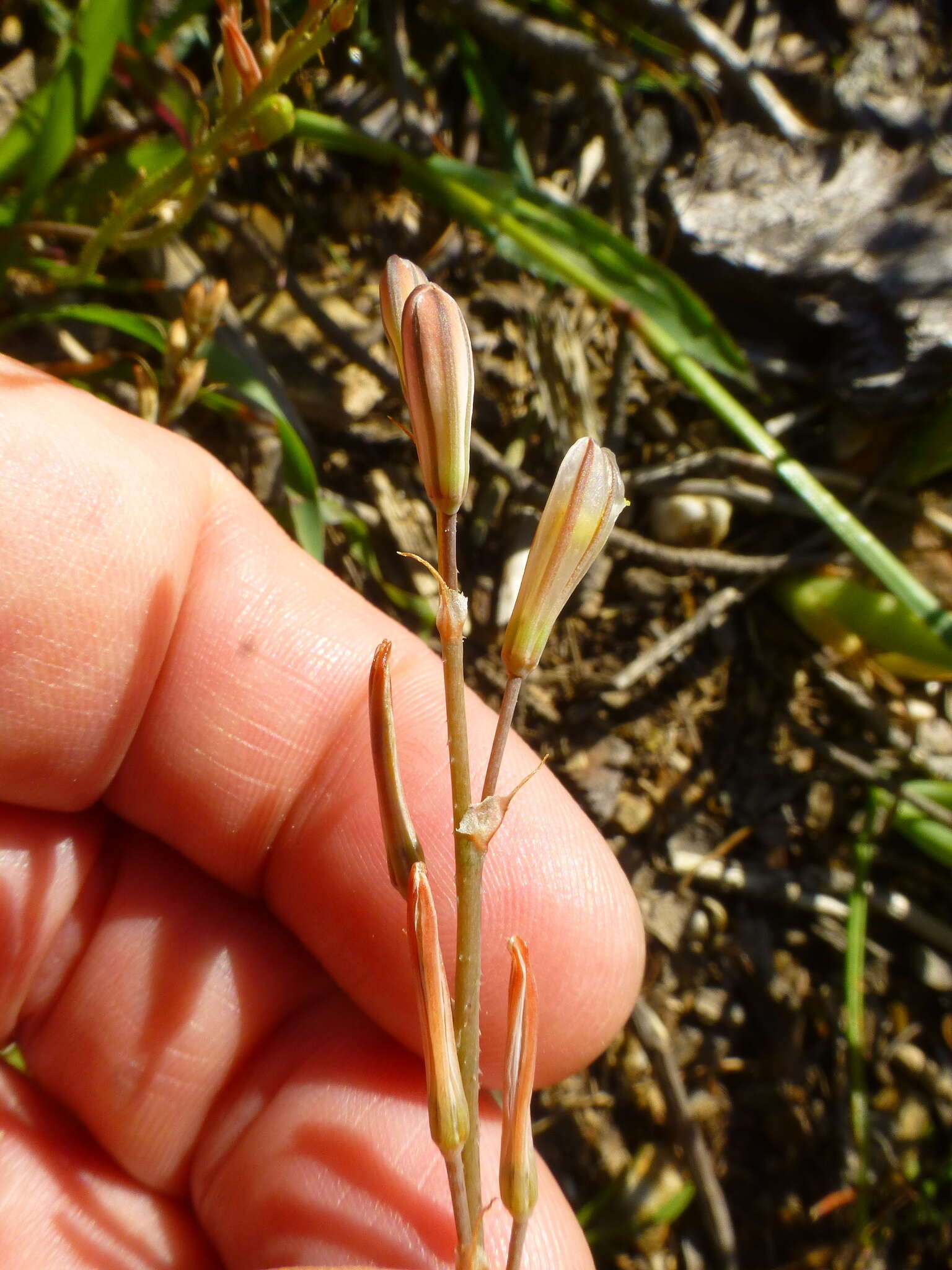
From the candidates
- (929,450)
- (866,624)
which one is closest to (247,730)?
(866,624)

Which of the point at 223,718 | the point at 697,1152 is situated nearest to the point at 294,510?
the point at 223,718

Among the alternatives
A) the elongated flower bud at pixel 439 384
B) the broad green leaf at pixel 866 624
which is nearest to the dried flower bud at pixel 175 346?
Answer: the elongated flower bud at pixel 439 384

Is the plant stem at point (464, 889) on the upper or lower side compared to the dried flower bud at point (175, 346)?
lower

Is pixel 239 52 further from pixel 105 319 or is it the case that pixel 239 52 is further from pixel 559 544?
pixel 559 544

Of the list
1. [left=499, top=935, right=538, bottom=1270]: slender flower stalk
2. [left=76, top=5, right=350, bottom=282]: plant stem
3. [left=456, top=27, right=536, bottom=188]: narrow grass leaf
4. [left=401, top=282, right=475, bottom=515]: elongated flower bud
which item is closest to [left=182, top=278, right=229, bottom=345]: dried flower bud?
[left=76, top=5, right=350, bottom=282]: plant stem

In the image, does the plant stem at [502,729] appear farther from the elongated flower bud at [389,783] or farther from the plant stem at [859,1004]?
the plant stem at [859,1004]

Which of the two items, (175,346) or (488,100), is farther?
(488,100)
